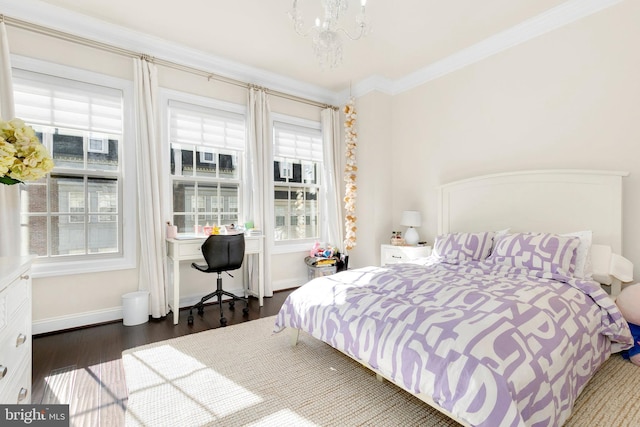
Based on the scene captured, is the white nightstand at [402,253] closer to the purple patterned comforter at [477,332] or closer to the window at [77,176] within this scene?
the purple patterned comforter at [477,332]

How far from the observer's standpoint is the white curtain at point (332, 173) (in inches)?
188

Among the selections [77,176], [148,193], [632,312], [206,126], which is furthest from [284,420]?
[206,126]

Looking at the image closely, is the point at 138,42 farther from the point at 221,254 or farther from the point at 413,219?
the point at 413,219

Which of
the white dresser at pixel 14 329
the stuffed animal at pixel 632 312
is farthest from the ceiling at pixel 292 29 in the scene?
the stuffed animal at pixel 632 312

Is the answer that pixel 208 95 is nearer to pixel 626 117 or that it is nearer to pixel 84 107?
pixel 84 107

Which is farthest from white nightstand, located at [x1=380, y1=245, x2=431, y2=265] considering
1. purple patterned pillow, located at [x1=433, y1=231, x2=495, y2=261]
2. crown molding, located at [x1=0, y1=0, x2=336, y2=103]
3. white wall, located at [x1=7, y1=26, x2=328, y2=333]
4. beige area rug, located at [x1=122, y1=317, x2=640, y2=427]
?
crown molding, located at [x1=0, y1=0, x2=336, y2=103]

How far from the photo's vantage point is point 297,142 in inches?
183

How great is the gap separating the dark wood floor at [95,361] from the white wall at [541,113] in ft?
9.72

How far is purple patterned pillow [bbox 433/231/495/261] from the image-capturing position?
9.49 ft

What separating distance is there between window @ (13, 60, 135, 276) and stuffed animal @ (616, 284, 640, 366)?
438 centimetres

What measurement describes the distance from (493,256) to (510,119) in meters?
1.60

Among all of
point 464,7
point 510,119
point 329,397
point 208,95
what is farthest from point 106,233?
point 510,119

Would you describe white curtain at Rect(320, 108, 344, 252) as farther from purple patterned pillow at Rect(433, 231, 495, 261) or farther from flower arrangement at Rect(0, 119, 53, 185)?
flower arrangement at Rect(0, 119, 53, 185)

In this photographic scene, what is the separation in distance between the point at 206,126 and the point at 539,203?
3.81 m
